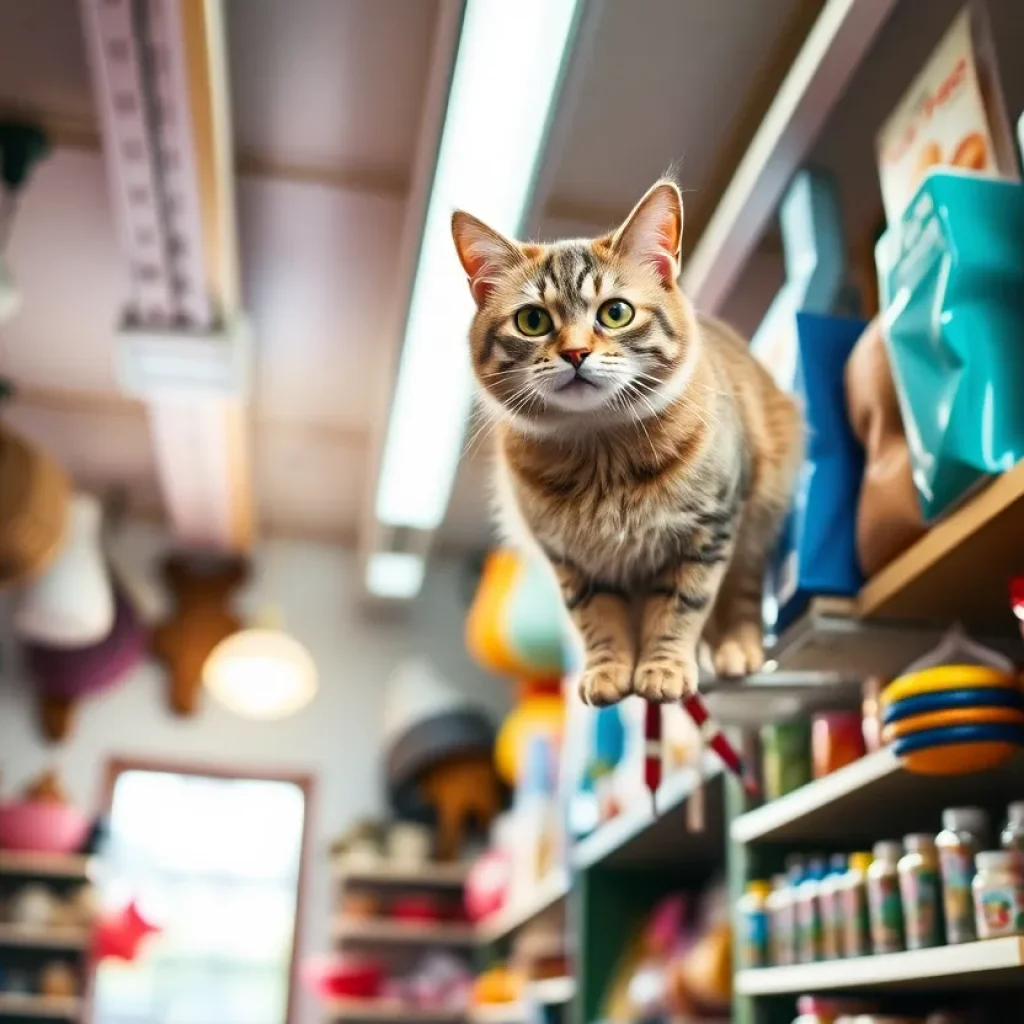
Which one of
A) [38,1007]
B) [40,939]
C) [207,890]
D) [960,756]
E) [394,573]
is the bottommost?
[38,1007]

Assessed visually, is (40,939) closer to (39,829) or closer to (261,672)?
(39,829)

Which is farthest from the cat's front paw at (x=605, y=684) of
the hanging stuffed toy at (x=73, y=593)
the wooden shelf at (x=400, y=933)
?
the wooden shelf at (x=400, y=933)

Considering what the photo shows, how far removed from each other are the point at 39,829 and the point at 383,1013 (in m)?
1.36

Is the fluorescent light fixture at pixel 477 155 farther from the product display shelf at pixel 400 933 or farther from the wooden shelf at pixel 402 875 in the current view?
the product display shelf at pixel 400 933

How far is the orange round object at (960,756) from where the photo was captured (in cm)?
130

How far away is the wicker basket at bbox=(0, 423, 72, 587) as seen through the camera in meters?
2.99

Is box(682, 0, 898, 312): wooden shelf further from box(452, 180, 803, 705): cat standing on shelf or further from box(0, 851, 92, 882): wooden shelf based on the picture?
box(0, 851, 92, 882): wooden shelf

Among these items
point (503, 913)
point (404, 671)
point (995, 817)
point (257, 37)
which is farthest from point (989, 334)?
point (404, 671)

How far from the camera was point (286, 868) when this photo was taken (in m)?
4.68

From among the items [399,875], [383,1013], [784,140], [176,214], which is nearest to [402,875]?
[399,875]

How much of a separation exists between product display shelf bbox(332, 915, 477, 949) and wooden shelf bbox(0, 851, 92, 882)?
93cm

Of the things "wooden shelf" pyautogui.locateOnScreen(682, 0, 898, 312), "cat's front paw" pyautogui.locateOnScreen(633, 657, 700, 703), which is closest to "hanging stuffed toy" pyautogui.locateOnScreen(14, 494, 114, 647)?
"wooden shelf" pyautogui.locateOnScreen(682, 0, 898, 312)

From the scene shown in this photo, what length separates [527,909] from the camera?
12.3 feet

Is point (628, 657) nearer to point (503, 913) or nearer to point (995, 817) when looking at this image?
point (995, 817)
